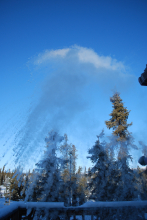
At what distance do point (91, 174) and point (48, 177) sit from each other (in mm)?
3517

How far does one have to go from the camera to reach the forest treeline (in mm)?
9234

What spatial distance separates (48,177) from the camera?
9.74 meters

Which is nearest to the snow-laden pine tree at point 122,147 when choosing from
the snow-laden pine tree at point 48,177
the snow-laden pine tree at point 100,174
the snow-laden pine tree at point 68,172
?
the snow-laden pine tree at point 100,174

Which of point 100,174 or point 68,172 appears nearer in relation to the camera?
point 100,174

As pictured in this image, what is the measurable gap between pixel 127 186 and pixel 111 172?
140cm

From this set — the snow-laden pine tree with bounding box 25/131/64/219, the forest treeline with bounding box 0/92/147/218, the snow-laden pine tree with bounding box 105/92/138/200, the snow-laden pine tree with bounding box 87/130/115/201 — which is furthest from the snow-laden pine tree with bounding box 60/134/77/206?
the snow-laden pine tree with bounding box 105/92/138/200

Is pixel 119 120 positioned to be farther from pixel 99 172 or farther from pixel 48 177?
pixel 48 177

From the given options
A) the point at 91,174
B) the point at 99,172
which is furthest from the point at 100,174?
the point at 91,174

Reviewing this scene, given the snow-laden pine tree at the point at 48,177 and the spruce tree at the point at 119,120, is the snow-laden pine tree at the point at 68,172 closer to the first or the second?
the snow-laden pine tree at the point at 48,177

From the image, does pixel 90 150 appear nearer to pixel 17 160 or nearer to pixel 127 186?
pixel 127 186

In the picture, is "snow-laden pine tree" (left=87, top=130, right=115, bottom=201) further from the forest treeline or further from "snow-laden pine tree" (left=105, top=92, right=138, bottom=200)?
"snow-laden pine tree" (left=105, top=92, right=138, bottom=200)

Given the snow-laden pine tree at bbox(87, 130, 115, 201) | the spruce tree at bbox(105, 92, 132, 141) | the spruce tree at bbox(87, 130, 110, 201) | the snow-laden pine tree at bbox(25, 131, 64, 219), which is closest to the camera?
the snow-laden pine tree at bbox(25, 131, 64, 219)

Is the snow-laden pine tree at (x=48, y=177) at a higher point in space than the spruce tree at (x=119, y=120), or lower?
lower

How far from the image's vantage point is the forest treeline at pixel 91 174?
923 centimetres
